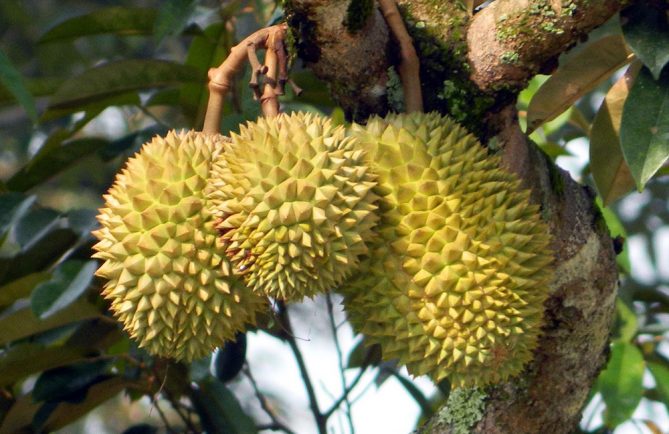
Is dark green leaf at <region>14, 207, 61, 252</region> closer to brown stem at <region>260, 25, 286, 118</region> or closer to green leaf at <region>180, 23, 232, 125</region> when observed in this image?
green leaf at <region>180, 23, 232, 125</region>

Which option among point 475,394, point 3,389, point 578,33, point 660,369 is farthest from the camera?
point 660,369

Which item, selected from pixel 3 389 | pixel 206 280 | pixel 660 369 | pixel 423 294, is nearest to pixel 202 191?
pixel 206 280

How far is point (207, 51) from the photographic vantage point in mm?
2092

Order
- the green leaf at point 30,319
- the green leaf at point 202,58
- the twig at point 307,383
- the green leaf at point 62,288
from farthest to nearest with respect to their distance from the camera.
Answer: the green leaf at point 202,58, the twig at point 307,383, the green leaf at point 30,319, the green leaf at point 62,288

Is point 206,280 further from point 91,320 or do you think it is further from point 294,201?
point 91,320

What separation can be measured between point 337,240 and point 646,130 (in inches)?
19.8

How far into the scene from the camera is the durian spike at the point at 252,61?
125cm

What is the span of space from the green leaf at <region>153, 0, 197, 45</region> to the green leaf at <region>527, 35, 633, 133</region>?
75cm

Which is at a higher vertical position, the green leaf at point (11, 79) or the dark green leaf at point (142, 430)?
the green leaf at point (11, 79)

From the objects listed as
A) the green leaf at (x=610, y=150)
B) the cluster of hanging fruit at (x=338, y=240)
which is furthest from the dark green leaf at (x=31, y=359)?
the green leaf at (x=610, y=150)

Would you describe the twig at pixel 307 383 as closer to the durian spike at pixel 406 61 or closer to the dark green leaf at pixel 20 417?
the dark green leaf at pixel 20 417

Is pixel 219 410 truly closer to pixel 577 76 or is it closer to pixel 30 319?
pixel 30 319

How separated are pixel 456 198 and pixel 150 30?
1189 millimetres

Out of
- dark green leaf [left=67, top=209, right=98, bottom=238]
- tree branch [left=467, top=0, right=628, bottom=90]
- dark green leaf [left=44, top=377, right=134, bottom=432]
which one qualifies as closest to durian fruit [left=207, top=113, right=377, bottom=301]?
tree branch [left=467, top=0, right=628, bottom=90]
